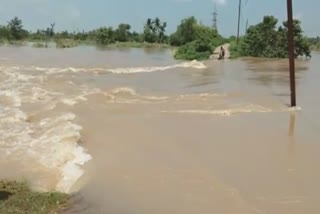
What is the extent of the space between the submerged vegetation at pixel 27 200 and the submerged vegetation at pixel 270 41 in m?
46.6

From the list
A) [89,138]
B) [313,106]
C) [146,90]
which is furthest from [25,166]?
[146,90]

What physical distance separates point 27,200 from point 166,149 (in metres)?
4.36

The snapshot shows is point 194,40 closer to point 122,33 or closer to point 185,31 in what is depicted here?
point 185,31

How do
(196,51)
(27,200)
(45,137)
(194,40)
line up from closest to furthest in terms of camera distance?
(27,200), (45,137), (196,51), (194,40)

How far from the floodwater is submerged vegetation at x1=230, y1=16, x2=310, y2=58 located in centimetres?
3177

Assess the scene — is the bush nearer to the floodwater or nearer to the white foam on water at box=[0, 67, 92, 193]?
the floodwater

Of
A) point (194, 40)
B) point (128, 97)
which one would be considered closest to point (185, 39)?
point (194, 40)

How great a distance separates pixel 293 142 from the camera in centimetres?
1176

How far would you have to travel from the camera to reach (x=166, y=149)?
11.0 metres

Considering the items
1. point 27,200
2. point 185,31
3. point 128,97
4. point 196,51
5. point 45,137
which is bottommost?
point 27,200

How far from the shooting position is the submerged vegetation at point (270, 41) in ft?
170

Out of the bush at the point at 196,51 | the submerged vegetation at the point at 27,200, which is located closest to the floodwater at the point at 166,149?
the submerged vegetation at the point at 27,200

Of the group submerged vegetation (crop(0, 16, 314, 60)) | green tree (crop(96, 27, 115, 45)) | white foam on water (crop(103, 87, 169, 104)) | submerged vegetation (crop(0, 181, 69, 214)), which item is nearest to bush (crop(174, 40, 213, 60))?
submerged vegetation (crop(0, 16, 314, 60))

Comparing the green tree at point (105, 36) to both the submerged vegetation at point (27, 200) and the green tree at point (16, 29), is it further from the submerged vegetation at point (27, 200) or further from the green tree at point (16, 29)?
the submerged vegetation at point (27, 200)
